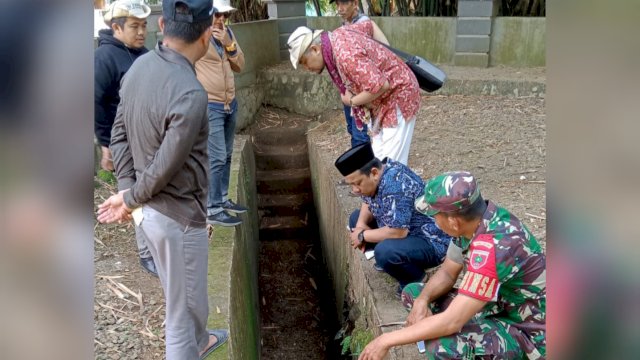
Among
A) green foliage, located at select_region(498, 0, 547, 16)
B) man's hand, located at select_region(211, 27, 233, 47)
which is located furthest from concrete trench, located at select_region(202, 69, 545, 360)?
green foliage, located at select_region(498, 0, 547, 16)

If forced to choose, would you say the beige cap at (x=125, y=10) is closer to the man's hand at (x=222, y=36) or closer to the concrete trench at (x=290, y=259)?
the man's hand at (x=222, y=36)

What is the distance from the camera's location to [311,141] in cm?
737

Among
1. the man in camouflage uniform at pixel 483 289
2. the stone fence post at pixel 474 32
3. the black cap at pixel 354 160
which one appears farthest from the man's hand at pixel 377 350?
the stone fence post at pixel 474 32

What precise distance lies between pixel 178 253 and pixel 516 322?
5.22 ft

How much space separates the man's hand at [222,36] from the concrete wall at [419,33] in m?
4.89

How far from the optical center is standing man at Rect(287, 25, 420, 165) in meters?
3.82

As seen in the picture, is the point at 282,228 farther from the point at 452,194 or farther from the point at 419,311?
the point at 452,194

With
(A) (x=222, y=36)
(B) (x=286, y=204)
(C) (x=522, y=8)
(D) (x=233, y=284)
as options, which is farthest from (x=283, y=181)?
(C) (x=522, y=8)

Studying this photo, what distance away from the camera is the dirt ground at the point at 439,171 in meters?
3.19

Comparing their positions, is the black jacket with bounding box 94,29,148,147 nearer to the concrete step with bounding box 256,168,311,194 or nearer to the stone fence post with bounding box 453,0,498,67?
the concrete step with bounding box 256,168,311,194
